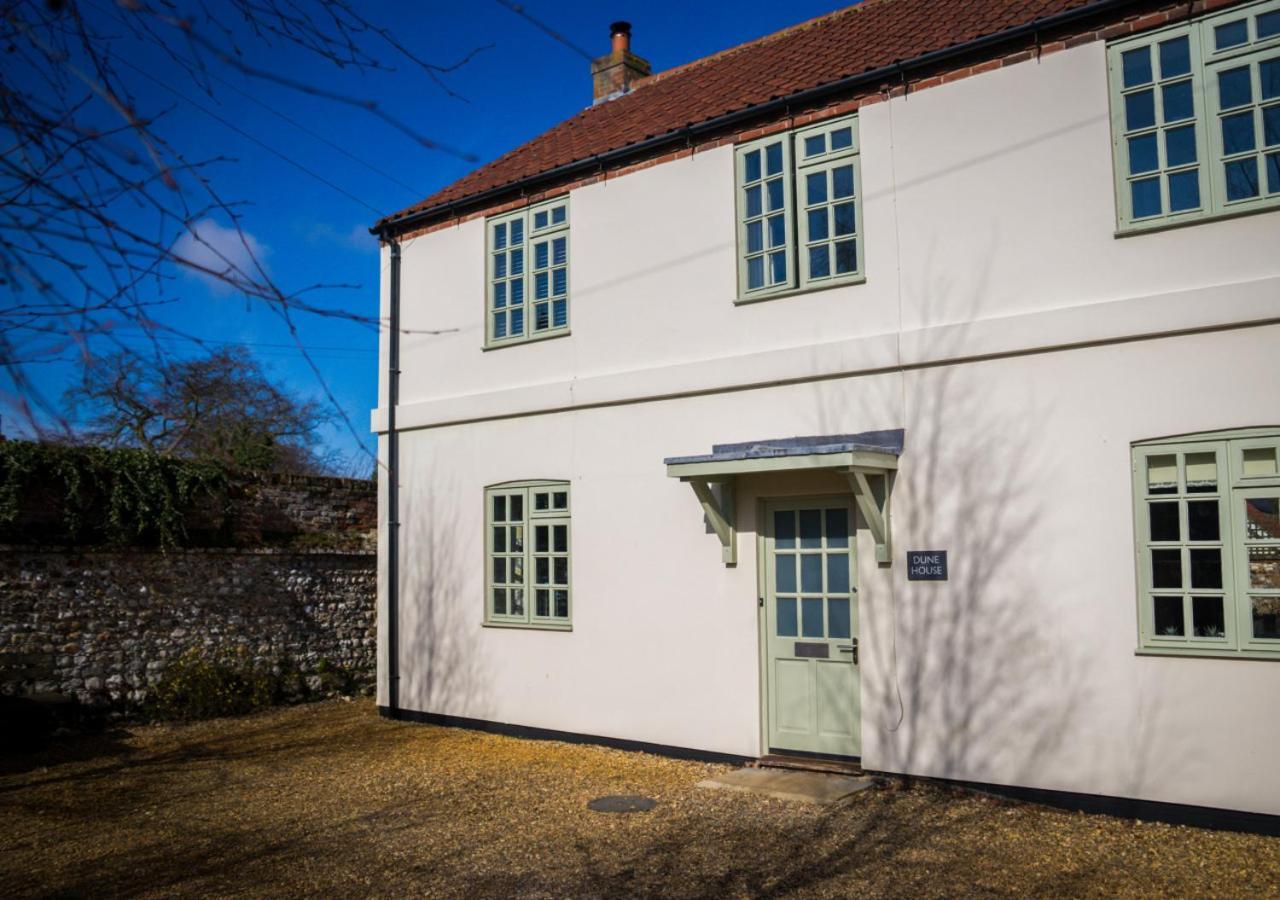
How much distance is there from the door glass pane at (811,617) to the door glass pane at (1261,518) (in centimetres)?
338

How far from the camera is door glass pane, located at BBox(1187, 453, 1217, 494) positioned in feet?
23.9

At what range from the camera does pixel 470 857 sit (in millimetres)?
7004

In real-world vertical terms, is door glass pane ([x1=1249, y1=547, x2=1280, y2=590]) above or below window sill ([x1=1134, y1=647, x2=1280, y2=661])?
above

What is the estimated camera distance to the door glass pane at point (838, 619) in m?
9.02

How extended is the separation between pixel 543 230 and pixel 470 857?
22.9 ft

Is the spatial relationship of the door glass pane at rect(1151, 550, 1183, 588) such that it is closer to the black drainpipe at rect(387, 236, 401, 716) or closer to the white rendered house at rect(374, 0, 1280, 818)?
the white rendered house at rect(374, 0, 1280, 818)

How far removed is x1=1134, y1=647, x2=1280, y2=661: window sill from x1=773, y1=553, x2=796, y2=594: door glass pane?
293 cm

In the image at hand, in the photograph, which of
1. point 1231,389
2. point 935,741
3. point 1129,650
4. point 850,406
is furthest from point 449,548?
point 1231,389

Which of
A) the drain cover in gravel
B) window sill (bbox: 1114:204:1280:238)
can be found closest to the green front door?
the drain cover in gravel

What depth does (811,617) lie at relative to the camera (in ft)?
30.3

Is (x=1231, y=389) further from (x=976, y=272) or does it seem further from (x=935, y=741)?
(x=935, y=741)

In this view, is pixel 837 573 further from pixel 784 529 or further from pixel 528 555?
pixel 528 555

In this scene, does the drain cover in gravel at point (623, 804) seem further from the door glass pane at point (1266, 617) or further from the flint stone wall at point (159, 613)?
the flint stone wall at point (159, 613)

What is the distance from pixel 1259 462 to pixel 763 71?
6518mm
